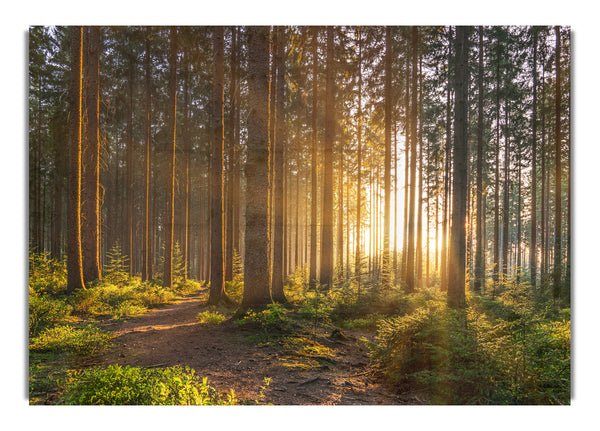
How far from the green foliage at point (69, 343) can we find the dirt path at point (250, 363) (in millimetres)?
226

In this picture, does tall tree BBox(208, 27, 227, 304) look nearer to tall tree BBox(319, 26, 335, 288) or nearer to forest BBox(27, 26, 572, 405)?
forest BBox(27, 26, 572, 405)

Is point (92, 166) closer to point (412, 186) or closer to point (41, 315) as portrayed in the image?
point (41, 315)

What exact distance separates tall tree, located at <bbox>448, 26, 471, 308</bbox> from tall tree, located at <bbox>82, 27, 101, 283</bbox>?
12.1m

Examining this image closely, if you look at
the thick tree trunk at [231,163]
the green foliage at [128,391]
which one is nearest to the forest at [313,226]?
the green foliage at [128,391]

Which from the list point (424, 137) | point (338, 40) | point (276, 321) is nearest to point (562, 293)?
point (276, 321)

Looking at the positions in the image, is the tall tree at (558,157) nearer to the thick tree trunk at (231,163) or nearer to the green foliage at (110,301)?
the thick tree trunk at (231,163)

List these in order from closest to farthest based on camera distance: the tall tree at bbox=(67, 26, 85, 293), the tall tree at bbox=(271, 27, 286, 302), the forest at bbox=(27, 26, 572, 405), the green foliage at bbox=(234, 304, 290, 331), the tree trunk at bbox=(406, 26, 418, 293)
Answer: the forest at bbox=(27, 26, 572, 405) < the green foliage at bbox=(234, 304, 290, 331) < the tall tree at bbox=(67, 26, 85, 293) < the tall tree at bbox=(271, 27, 286, 302) < the tree trunk at bbox=(406, 26, 418, 293)

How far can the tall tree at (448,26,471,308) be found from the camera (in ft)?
23.3

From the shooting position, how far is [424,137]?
16.1 meters

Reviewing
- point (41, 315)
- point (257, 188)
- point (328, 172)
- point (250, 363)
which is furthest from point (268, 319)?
point (328, 172)

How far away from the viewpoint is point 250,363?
4.51m

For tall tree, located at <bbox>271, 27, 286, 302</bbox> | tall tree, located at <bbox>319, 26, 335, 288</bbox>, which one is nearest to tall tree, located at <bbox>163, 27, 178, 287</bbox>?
tall tree, located at <bbox>271, 27, 286, 302</bbox>
